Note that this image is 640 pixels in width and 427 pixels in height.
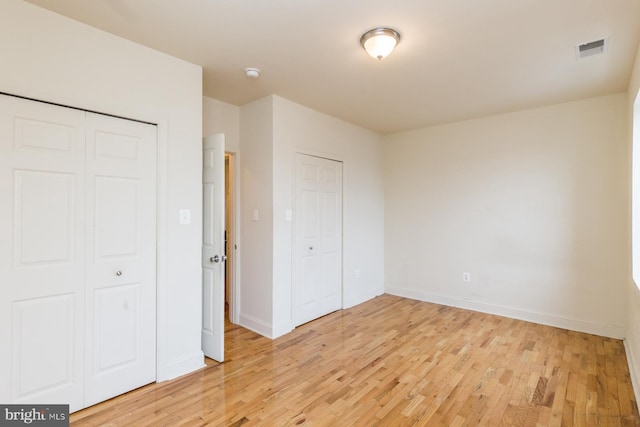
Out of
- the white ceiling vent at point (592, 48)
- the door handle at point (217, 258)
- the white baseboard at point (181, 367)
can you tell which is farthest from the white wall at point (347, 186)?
the white ceiling vent at point (592, 48)

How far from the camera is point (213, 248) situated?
9.59 ft

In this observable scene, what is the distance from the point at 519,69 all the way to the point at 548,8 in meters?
0.92

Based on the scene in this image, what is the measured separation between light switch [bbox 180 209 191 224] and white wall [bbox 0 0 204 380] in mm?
44

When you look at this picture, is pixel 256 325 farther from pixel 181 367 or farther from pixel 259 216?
pixel 259 216

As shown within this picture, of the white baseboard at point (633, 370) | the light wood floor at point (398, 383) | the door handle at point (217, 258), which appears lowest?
the light wood floor at point (398, 383)

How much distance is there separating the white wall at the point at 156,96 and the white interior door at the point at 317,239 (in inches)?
51.4

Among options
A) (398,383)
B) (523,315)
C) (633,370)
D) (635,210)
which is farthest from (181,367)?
(635,210)

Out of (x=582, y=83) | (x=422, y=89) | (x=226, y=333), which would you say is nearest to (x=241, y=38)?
(x=422, y=89)

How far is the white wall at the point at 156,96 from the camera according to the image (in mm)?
1938

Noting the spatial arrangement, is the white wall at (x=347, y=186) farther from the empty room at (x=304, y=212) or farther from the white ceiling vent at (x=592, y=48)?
the white ceiling vent at (x=592, y=48)

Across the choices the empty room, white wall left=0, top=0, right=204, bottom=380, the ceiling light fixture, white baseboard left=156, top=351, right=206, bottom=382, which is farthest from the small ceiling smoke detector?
white baseboard left=156, top=351, right=206, bottom=382

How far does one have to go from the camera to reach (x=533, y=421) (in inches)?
81.0

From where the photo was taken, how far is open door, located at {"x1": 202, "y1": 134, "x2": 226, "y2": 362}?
2854 millimetres

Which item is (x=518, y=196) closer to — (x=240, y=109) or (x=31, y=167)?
(x=240, y=109)
